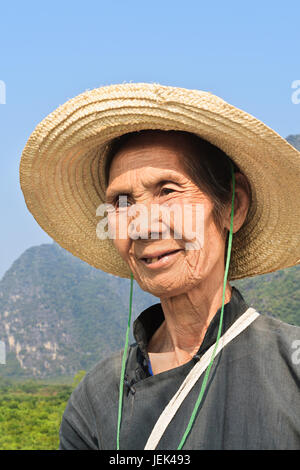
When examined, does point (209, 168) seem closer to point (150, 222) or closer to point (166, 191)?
point (166, 191)

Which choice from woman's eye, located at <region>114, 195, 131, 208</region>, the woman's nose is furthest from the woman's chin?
woman's eye, located at <region>114, 195, 131, 208</region>

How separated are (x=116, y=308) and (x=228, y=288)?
64312 millimetres

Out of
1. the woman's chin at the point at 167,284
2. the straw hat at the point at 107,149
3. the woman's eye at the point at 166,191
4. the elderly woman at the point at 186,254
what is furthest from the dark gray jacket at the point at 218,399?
the woman's eye at the point at 166,191

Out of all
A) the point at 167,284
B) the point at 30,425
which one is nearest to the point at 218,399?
the point at 167,284

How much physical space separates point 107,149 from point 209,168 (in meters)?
0.40

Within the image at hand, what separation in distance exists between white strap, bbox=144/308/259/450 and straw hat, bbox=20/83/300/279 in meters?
0.39

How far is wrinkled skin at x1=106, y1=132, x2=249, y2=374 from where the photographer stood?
171 cm

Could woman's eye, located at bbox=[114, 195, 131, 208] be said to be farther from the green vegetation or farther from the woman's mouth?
the green vegetation

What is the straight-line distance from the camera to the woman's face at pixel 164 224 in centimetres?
170

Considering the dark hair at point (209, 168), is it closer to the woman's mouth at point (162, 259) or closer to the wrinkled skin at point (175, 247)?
the wrinkled skin at point (175, 247)

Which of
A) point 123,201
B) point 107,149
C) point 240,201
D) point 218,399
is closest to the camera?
point 218,399

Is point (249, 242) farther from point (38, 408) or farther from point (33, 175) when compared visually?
point (38, 408)

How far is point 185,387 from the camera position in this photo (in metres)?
1.72

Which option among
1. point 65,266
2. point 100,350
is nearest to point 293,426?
point 100,350
